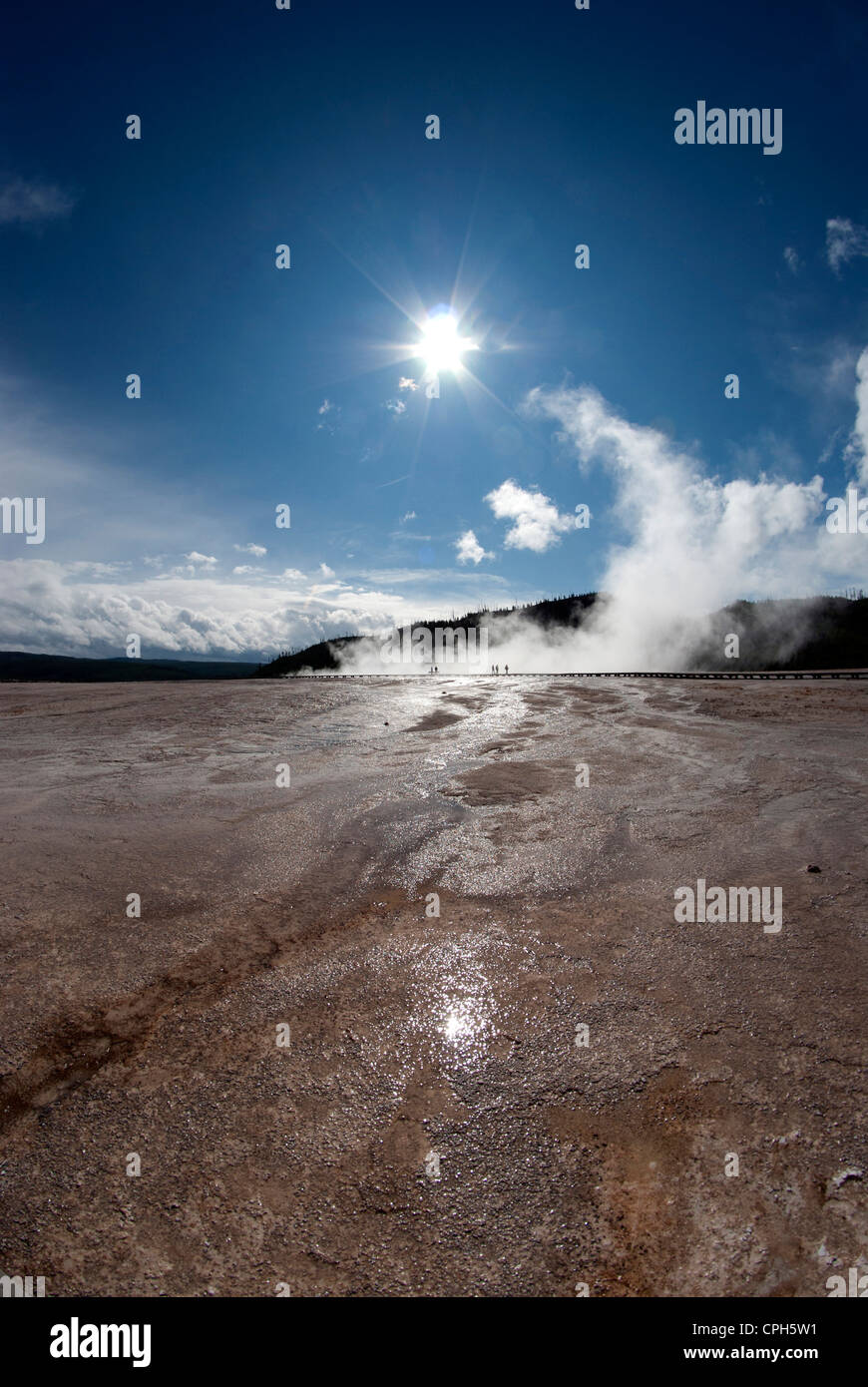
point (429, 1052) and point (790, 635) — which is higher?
point (790, 635)

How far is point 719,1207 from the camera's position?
194 centimetres

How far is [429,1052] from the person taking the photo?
2701 mm

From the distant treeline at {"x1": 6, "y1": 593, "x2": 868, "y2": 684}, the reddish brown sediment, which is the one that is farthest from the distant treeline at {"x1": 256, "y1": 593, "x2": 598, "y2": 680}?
the reddish brown sediment

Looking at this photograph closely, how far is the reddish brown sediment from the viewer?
1841mm

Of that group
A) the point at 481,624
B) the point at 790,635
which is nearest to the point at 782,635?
the point at 790,635

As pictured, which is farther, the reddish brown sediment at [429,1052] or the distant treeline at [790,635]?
the distant treeline at [790,635]

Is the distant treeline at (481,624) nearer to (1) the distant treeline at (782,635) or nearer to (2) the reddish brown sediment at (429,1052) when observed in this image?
(1) the distant treeline at (782,635)

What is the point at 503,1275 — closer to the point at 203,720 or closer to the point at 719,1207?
the point at 719,1207

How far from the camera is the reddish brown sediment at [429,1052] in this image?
1841mm

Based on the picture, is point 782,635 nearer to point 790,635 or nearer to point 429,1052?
point 790,635

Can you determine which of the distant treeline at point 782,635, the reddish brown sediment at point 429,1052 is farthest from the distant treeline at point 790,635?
the reddish brown sediment at point 429,1052

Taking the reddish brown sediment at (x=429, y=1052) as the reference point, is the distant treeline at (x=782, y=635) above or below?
above

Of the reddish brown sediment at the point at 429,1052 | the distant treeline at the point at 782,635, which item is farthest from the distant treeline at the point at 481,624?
the reddish brown sediment at the point at 429,1052

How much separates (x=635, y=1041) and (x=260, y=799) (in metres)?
5.12
